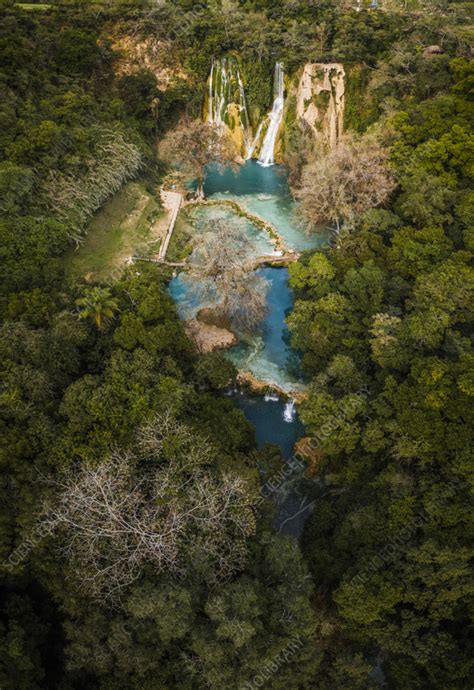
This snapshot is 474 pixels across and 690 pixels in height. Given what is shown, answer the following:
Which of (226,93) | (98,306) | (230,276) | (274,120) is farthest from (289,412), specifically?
(226,93)

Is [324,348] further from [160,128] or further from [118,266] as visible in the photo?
[160,128]

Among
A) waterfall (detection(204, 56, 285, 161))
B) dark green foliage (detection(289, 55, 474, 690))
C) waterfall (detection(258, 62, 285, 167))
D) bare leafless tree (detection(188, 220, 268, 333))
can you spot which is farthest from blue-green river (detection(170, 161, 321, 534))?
dark green foliage (detection(289, 55, 474, 690))

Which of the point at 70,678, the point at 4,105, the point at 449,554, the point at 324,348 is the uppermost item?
the point at 4,105

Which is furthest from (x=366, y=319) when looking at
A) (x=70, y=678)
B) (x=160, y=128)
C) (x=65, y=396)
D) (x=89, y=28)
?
(x=89, y=28)

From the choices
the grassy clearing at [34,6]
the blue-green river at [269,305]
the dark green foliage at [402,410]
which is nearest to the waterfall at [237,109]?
the blue-green river at [269,305]

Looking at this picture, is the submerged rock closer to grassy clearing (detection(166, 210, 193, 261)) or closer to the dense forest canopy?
the dense forest canopy

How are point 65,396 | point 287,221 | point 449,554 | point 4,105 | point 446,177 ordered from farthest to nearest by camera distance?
point 287,221 → point 4,105 → point 446,177 → point 65,396 → point 449,554

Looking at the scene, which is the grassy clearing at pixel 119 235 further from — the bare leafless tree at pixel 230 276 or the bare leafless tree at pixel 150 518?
the bare leafless tree at pixel 150 518

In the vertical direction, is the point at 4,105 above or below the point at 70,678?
above

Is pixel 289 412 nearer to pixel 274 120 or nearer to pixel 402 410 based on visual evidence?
pixel 402 410
